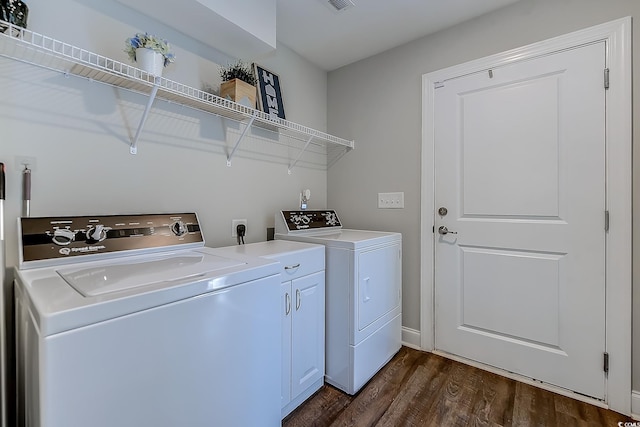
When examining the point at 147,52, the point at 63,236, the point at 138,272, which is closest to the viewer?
the point at 138,272

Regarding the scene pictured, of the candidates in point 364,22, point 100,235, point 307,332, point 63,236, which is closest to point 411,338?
point 307,332

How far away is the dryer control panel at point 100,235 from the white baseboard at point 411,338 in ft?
5.55

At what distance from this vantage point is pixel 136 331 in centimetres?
79

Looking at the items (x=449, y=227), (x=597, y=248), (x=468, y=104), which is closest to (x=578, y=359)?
(x=597, y=248)

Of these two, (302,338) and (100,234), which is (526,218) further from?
(100,234)

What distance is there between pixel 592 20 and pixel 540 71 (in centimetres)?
31

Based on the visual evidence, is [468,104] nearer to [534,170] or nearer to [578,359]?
[534,170]

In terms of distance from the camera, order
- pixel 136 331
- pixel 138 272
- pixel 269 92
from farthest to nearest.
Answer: pixel 269 92, pixel 138 272, pixel 136 331

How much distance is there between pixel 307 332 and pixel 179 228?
888 mm

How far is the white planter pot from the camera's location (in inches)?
51.4

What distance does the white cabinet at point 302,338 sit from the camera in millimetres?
1508

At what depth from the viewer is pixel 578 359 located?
1.67m

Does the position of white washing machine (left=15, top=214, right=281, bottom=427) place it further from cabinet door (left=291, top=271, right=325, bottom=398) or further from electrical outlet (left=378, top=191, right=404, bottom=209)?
electrical outlet (left=378, top=191, right=404, bottom=209)

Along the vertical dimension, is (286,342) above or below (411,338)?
above
